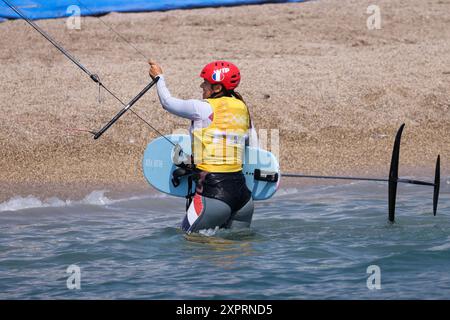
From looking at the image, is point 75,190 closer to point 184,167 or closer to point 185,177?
point 185,177

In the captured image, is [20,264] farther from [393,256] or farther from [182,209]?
[393,256]

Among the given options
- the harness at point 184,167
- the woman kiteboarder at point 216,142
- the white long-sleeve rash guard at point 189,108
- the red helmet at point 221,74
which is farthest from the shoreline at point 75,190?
the red helmet at point 221,74

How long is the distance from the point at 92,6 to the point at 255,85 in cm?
315

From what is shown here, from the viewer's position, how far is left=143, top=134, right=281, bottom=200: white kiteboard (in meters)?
8.00

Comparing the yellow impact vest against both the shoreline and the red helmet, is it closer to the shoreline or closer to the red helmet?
the red helmet

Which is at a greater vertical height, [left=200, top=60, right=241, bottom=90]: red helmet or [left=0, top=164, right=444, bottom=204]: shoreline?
[left=200, top=60, right=241, bottom=90]: red helmet

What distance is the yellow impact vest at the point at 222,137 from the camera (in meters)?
7.46

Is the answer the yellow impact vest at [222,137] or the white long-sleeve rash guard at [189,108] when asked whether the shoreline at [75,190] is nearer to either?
the yellow impact vest at [222,137]

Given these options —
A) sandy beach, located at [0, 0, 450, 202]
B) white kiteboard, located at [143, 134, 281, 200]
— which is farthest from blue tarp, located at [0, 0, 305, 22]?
white kiteboard, located at [143, 134, 281, 200]

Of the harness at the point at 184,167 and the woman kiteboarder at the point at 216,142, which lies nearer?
the woman kiteboarder at the point at 216,142

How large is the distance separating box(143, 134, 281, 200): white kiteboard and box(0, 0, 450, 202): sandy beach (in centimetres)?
168

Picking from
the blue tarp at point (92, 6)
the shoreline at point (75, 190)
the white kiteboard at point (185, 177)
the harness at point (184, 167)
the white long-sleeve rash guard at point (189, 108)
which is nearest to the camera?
the white long-sleeve rash guard at point (189, 108)

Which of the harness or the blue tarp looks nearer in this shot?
the harness

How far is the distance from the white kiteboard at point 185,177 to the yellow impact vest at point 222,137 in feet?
1.24
